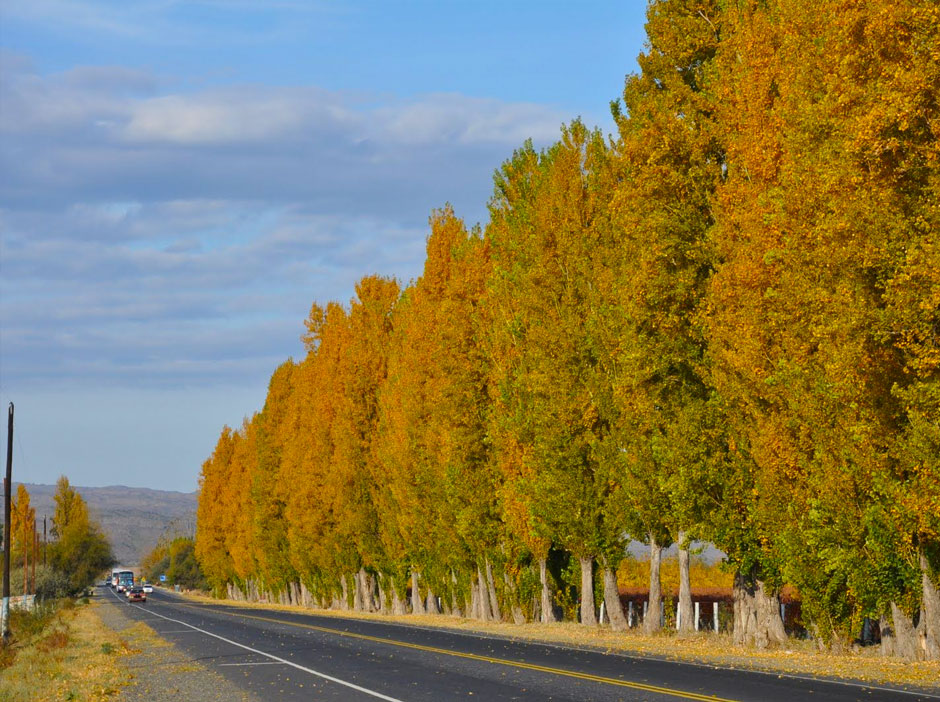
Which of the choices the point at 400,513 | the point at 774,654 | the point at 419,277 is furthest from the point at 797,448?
the point at 400,513

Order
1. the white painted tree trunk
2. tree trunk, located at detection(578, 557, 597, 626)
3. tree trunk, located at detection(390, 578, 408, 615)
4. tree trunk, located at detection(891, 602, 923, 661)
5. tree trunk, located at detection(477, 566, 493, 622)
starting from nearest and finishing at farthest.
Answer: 1. tree trunk, located at detection(891, 602, 923, 661)
2. tree trunk, located at detection(578, 557, 597, 626)
3. tree trunk, located at detection(477, 566, 493, 622)
4. the white painted tree trunk
5. tree trunk, located at detection(390, 578, 408, 615)

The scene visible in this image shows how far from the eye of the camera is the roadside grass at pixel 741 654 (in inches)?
714

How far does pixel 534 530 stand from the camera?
1336 inches

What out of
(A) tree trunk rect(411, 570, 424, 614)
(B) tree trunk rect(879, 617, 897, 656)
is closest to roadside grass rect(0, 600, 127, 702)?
(A) tree trunk rect(411, 570, 424, 614)

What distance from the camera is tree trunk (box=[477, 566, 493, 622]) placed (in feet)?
142

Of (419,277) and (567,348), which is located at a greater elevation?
(419,277)

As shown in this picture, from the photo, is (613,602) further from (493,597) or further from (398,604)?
(398,604)

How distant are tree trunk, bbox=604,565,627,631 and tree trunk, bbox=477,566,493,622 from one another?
1068 cm

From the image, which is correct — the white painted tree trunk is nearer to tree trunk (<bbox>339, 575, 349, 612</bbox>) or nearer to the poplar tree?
tree trunk (<bbox>339, 575, 349, 612</bbox>)

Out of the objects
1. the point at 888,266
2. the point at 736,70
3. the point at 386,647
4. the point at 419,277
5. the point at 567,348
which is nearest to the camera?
the point at 888,266

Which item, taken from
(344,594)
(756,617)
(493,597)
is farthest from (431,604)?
(756,617)

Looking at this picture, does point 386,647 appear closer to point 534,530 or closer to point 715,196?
point 534,530

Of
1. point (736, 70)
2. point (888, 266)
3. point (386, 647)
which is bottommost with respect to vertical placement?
point (386, 647)

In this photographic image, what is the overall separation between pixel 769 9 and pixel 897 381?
33.4 ft
